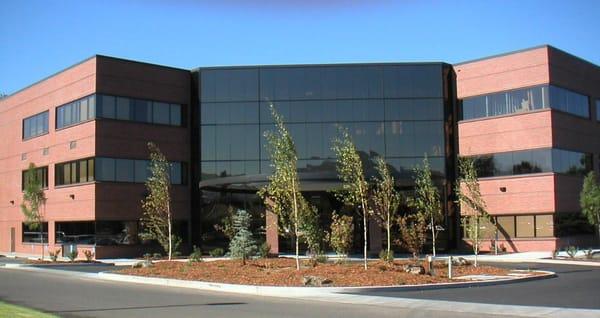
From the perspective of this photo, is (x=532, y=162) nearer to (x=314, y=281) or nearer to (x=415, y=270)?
(x=415, y=270)

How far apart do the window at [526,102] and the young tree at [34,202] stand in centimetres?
2947

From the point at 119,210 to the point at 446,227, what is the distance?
21012 millimetres

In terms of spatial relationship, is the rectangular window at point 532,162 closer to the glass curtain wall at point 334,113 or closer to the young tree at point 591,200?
the young tree at point 591,200

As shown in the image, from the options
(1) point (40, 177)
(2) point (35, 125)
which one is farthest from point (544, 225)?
(2) point (35, 125)

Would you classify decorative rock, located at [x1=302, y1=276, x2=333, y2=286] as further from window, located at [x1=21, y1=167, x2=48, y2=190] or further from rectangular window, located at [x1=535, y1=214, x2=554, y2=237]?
window, located at [x1=21, y1=167, x2=48, y2=190]

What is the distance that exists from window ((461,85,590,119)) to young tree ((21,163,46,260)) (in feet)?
96.7

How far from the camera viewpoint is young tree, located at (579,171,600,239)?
36.8 meters

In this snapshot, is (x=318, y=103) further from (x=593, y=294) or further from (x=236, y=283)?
(x=593, y=294)

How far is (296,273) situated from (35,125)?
33.4 meters

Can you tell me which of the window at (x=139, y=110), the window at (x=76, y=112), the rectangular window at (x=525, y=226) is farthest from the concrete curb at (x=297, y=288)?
the window at (x=76, y=112)

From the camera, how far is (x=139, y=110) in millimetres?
42844

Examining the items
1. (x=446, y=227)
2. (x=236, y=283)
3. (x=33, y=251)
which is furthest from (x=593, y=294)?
(x=33, y=251)

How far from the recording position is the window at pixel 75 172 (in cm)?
4112

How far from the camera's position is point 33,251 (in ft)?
152
